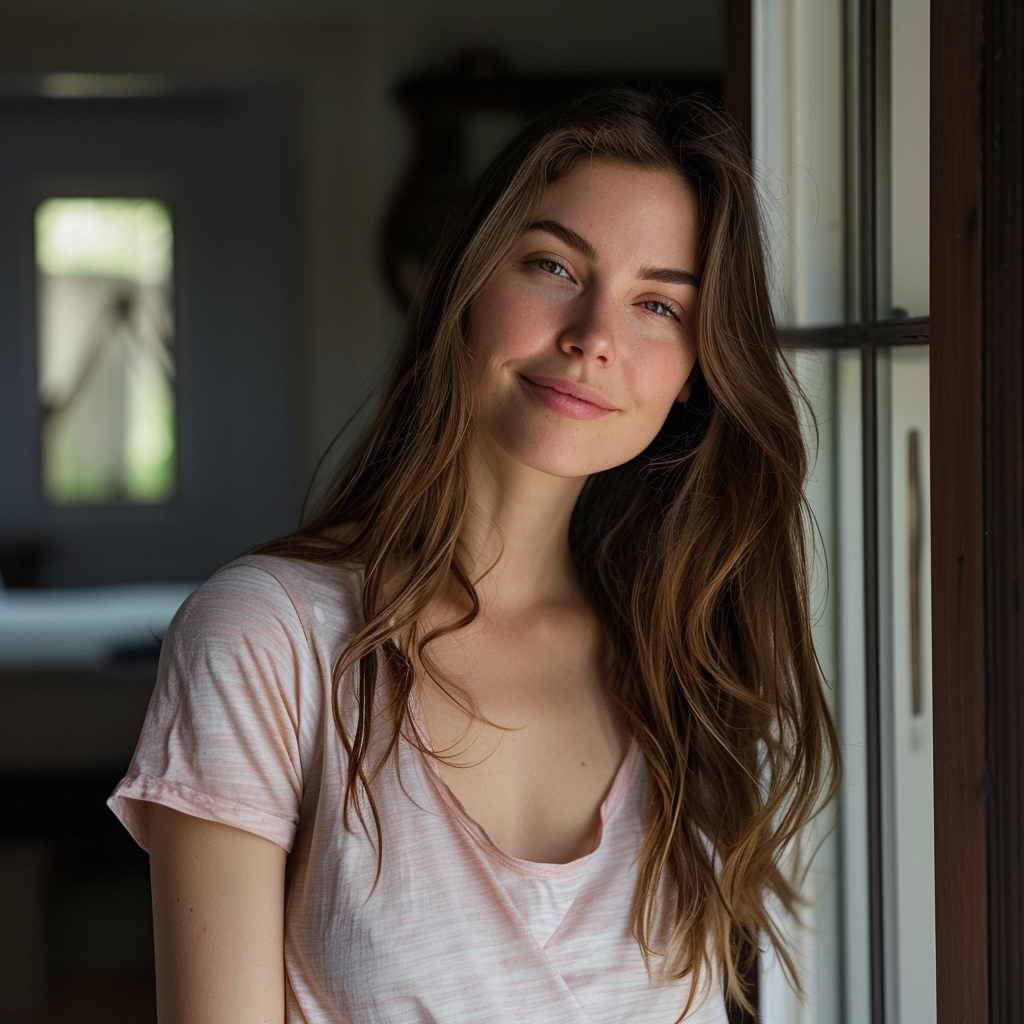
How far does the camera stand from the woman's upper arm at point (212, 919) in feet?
3.28

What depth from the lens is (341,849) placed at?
104 centimetres

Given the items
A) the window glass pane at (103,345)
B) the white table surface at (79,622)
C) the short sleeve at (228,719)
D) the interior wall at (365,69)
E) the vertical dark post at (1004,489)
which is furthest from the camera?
the window glass pane at (103,345)

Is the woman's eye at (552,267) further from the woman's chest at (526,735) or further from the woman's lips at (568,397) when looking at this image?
the woman's chest at (526,735)

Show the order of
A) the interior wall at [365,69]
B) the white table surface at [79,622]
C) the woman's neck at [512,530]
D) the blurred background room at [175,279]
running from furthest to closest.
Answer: the interior wall at [365,69], the white table surface at [79,622], the blurred background room at [175,279], the woman's neck at [512,530]

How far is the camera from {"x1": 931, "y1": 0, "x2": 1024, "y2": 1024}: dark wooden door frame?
78 cm

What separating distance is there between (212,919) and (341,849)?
0.12 m

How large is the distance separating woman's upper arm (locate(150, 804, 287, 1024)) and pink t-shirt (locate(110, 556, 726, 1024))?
32 mm

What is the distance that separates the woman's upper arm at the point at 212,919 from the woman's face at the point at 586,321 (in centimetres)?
46

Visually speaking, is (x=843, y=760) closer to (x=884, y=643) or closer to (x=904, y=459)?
(x=884, y=643)

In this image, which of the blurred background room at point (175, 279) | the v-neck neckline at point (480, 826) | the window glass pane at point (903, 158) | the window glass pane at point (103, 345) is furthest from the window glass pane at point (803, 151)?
the window glass pane at point (103, 345)

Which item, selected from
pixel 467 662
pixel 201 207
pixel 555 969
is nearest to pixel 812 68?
pixel 467 662

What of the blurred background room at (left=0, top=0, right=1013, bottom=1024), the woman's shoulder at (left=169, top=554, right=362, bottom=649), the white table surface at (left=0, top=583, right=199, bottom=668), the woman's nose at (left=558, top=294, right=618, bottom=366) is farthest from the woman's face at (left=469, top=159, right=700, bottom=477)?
the blurred background room at (left=0, top=0, right=1013, bottom=1024)

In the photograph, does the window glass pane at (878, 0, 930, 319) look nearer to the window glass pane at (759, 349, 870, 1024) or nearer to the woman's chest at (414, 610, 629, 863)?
the window glass pane at (759, 349, 870, 1024)

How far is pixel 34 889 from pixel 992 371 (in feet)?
8.21
